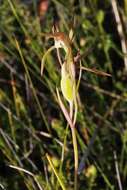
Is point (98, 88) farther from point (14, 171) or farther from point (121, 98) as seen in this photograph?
point (14, 171)

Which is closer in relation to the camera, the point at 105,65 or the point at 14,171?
the point at 14,171

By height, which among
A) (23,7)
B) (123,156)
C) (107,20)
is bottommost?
(123,156)

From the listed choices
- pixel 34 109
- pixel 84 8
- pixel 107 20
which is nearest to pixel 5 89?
pixel 34 109

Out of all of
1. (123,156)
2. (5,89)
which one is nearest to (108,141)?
(123,156)

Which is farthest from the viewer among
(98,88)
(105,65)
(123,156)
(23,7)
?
(23,7)

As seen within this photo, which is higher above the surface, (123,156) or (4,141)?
(4,141)

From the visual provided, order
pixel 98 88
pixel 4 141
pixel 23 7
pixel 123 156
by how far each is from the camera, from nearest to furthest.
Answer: pixel 4 141 → pixel 123 156 → pixel 98 88 → pixel 23 7
